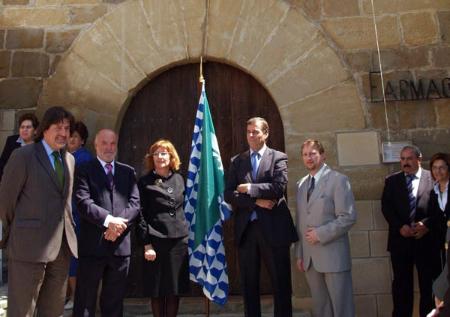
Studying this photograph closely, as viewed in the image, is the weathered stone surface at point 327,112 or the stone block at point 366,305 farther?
the weathered stone surface at point 327,112

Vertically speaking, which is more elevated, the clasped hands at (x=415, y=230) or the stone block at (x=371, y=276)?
the clasped hands at (x=415, y=230)

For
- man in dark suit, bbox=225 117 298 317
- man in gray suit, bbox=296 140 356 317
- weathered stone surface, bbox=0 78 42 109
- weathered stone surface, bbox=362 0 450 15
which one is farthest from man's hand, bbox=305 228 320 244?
weathered stone surface, bbox=0 78 42 109

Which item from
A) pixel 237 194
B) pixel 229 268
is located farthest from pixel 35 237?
pixel 229 268

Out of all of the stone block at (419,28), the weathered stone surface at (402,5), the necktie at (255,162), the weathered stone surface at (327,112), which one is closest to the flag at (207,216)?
the necktie at (255,162)

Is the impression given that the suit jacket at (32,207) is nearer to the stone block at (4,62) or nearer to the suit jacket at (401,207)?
the stone block at (4,62)

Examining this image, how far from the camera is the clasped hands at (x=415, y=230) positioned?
407 cm

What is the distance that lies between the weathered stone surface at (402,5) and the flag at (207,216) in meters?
1.94

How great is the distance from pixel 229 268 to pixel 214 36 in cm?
220

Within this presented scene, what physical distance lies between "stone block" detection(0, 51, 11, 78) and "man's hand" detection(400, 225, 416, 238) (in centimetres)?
389

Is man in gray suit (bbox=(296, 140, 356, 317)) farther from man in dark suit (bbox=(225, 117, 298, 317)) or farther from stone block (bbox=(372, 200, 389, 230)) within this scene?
stone block (bbox=(372, 200, 389, 230))

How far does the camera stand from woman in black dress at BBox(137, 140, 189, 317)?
12.3 ft

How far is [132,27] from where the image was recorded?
4867 millimetres

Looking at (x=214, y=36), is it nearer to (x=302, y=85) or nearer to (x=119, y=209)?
(x=302, y=85)

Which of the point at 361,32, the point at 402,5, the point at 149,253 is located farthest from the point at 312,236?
the point at 402,5
